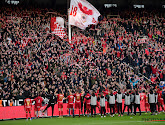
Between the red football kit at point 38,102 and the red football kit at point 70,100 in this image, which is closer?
the red football kit at point 38,102

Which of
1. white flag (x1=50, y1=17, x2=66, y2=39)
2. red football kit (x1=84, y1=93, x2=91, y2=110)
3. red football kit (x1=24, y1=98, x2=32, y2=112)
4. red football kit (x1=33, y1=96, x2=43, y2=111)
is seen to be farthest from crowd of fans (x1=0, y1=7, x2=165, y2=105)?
red football kit (x1=84, y1=93, x2=91, y2=110)

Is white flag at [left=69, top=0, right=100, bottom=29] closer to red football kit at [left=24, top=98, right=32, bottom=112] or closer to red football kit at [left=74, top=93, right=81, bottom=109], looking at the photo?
red football kit at [left=74, top=93, right=81, bottom=109]

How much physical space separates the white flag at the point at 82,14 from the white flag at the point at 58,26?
1878 millimetres

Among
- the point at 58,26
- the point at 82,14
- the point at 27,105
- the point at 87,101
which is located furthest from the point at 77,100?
the point at 58,26

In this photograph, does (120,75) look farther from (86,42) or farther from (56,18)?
(56,18)

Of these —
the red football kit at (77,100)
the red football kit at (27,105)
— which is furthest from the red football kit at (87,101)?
the red football kit at (27,105)

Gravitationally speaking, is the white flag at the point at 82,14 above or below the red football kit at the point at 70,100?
above

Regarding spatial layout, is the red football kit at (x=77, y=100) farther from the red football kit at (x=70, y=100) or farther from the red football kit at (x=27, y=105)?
the red football kit at (x=27, y=105)

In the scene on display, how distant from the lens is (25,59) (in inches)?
1182

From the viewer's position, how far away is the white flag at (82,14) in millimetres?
35188

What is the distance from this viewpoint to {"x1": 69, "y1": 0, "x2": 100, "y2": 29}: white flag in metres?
35.2

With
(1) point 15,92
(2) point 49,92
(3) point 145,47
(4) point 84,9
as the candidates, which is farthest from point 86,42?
(1) point 15,92

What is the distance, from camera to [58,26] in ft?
120

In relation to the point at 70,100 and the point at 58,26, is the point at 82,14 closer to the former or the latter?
the point at 58,26
